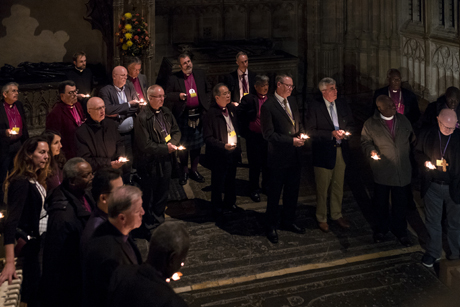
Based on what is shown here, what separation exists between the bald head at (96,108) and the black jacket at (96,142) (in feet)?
0.21

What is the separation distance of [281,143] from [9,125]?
3054 mm

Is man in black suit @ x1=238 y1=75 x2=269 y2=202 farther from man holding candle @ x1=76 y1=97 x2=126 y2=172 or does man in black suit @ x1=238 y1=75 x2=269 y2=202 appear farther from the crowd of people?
man holding candle @ x1=76 y1=97 x2=126 y2=172

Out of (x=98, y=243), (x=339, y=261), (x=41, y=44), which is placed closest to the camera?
(x=98, y=243)

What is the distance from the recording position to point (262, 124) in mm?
6133

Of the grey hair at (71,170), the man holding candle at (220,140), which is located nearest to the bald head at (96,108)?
the man holding candle at (220,140)

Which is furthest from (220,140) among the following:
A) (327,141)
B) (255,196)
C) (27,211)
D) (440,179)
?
(27,211)

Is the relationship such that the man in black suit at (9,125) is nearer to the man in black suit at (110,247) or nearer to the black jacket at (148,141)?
the black jacket at (148,141)

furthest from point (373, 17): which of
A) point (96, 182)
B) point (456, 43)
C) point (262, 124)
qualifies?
point (96, 182)

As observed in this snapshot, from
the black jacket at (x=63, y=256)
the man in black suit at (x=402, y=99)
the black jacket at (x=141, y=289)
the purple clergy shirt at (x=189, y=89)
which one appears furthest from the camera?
the purple clergy shirt at (x=189, y=89)

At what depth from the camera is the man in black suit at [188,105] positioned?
24.0 ft

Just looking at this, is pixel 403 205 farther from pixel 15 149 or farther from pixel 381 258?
pixel 15 149

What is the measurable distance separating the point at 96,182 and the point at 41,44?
284 inches

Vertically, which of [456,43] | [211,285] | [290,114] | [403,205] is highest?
[456,43]

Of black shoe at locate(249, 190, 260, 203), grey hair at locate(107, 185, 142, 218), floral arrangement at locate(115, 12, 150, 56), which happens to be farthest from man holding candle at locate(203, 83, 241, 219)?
floral arrangement at locate(115, 12, 150, 56)
